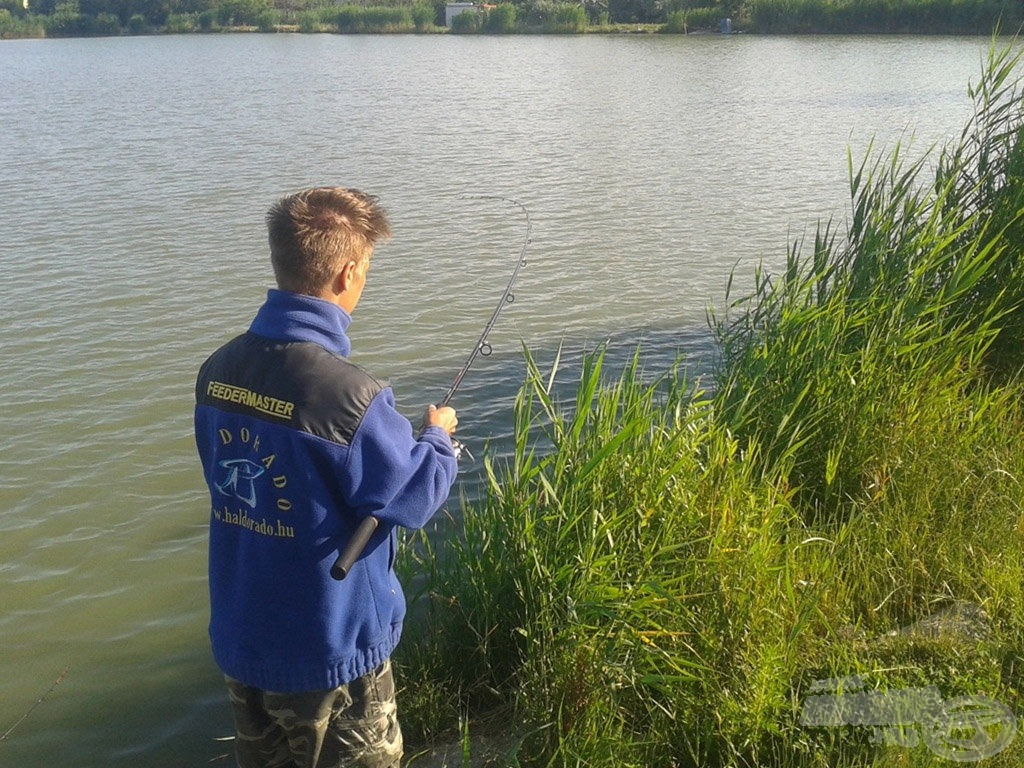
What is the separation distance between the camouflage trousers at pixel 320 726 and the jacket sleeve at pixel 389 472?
492mm

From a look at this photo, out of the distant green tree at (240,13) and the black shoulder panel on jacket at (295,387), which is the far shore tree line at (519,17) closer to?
the distant green tree at (240,13)

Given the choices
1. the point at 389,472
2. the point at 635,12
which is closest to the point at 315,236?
the point at 389,472

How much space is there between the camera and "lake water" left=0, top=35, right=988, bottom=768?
5.01 metres

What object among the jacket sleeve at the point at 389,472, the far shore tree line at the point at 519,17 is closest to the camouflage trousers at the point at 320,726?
the jacket sleeve at the point at 389,472

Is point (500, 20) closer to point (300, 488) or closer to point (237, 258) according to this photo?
point (237, 258)

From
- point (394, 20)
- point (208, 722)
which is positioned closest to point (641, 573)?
point (208, 722)

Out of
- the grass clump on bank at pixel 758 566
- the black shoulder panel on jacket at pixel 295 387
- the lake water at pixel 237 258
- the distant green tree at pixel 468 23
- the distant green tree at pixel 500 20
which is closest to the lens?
the black shoulder panel on jacket at pixel 295 387

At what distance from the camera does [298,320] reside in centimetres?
258

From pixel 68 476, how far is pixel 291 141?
41.8ft

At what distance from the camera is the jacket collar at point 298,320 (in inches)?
101

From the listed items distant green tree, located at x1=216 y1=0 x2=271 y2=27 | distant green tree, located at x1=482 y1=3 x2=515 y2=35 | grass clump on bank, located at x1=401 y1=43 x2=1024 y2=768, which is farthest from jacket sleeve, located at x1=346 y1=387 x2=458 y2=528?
distant green tree, located at x1=216 y1=0 x2=271 y2=27

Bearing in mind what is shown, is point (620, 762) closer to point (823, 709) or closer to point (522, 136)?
point (823, 709)

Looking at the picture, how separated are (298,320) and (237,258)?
884 cm

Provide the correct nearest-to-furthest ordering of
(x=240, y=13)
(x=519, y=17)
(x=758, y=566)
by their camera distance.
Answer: (x=758, y=566) → (x=519, y=17) → (x=240, y=13)
